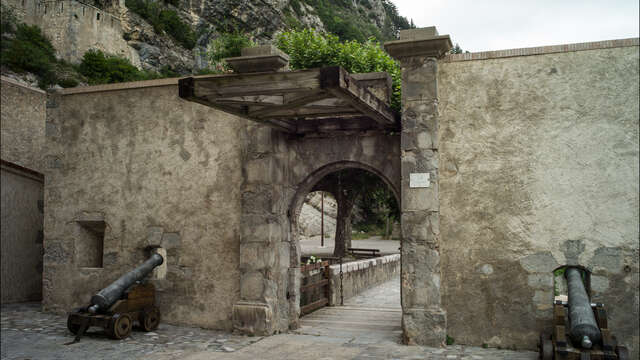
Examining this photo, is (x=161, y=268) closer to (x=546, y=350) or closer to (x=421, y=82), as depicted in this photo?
(x=421, y=82)

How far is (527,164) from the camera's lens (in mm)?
6965

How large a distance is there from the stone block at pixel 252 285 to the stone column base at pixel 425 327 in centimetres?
233

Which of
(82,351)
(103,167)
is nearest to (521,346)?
(82,351)

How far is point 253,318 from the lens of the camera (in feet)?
26.3

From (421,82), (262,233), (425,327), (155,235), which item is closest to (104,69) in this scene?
(155,235)

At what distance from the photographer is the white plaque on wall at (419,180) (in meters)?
7.21

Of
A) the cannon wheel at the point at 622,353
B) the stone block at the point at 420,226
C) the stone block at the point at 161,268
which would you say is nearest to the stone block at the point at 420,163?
the stone block at the point at 420,226

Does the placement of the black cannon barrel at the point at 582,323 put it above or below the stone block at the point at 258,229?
below

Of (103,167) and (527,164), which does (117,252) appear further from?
(527,164)

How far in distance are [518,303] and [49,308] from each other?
27.0 ft

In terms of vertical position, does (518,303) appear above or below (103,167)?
below

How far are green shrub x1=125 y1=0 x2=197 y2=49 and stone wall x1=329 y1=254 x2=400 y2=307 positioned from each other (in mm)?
35217

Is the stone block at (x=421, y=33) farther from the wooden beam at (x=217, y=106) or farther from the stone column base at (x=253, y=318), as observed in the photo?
the stone column base at (x=253, y=318)

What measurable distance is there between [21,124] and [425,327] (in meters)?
11.3
